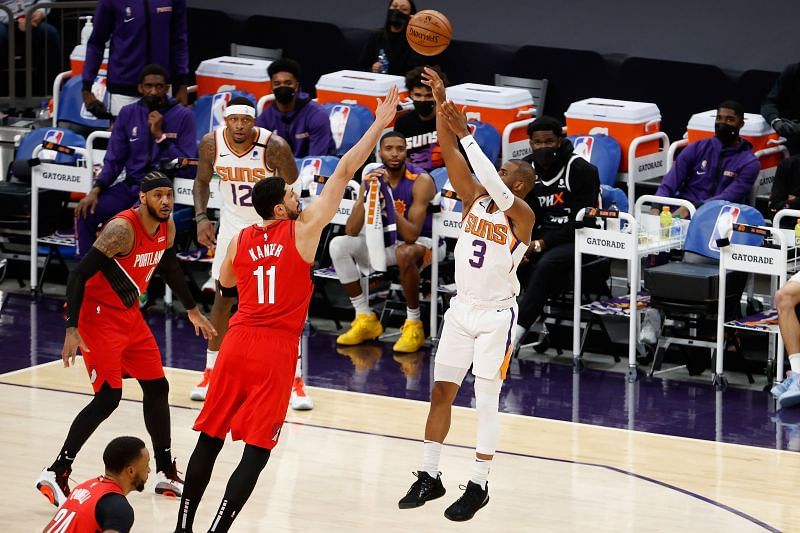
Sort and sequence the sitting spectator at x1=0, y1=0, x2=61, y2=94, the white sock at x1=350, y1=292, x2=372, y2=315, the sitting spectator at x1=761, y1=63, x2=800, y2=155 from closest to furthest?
the white sock at x1=350, y1=292, x2=372, y2=315, the sitting spectator at x1=761, y1=63, x2=800, y2=155, the sitting spectator at x1=0, y1=0, x2=61, y2=94

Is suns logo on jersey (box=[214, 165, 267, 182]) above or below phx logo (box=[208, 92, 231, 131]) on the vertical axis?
below

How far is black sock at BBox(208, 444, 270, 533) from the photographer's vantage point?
21.8 feet

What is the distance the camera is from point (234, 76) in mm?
13305

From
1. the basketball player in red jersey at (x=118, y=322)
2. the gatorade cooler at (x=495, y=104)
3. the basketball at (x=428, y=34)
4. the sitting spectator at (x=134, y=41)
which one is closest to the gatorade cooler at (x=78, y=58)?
the sitting spectator at (x=134, y=41)

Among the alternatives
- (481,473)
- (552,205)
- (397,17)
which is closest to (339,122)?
(397,17)

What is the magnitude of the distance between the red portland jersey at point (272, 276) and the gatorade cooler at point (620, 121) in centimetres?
535

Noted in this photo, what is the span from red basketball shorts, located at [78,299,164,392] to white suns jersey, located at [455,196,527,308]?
5.40 feet

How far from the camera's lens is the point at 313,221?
678 centimetres

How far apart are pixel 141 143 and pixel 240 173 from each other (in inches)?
103

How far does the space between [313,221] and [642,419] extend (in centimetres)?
351

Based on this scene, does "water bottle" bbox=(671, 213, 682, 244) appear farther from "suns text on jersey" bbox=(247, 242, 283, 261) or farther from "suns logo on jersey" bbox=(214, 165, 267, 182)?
"suns text on jersey" bbox=(247, 242, 283, 261)

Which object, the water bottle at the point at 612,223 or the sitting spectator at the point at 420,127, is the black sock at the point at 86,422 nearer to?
the water bottle at the point at 612,223

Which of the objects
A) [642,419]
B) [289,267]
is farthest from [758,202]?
[289,267]

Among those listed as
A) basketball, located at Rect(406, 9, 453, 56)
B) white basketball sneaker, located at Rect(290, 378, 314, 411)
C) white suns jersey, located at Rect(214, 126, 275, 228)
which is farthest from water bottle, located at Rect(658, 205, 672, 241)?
white suns jersey, located at Rect(214, 126, 275, 228)
